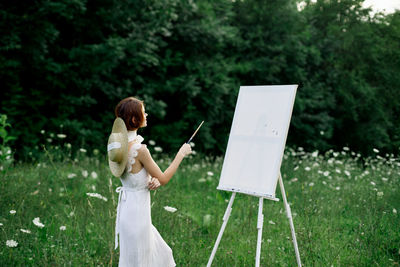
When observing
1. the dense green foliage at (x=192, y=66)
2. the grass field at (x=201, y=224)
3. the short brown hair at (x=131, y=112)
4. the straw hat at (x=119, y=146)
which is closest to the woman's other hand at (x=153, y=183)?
the straw hat at (x=119, y=146)

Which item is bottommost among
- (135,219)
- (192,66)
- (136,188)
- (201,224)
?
(201,224)

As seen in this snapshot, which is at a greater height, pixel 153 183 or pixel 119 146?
pixel 119 146

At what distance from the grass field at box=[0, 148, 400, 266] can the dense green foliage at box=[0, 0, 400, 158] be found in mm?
2123

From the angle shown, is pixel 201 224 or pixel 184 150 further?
pixel 201 224

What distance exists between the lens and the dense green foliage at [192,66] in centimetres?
832

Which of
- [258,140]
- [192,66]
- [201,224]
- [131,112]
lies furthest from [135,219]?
[192,66]

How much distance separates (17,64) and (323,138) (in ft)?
34.3

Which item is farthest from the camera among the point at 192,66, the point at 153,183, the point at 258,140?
the point at 192,66

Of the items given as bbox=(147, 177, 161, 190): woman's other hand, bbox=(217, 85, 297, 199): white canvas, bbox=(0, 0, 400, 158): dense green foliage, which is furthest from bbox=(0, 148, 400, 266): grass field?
bbox=(0, 0, 400, 158): dense green foliage

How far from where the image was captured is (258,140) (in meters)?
3.16

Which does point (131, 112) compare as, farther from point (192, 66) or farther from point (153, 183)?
point (192, 66)

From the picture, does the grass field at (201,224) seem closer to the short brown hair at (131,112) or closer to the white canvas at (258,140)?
the white canvas at (258,140)

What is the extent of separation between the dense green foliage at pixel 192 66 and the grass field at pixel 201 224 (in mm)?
2123

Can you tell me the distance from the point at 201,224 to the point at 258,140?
152 centimetres
